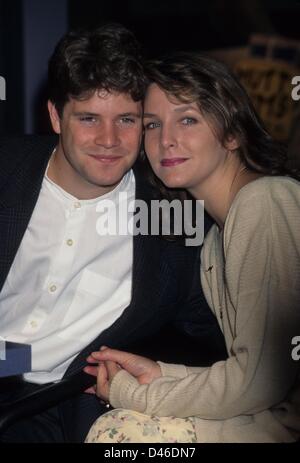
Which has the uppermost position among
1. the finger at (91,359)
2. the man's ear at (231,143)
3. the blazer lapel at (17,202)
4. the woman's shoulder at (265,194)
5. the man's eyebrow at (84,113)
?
the man's eyebrow at (84,113)

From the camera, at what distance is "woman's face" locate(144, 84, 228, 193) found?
161 cm

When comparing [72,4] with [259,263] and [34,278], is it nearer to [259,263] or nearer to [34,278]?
[34,278]

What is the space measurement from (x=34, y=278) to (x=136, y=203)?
355 mm

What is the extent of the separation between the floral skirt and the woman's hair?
0.64 m

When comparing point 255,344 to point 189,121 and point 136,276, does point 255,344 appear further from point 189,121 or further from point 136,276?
point 189,121

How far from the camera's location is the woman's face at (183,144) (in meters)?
1.61

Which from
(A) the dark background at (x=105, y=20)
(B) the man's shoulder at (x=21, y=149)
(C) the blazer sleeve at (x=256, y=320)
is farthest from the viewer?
(A) the dark background at (x=105, y=20)

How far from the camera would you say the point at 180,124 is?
1627 millimetres

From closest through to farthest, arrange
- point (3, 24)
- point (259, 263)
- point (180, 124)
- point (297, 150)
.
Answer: point (259, 263)
point (180, 124)
point (3, 24)
point (297, 150)

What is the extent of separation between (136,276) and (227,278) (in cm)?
36

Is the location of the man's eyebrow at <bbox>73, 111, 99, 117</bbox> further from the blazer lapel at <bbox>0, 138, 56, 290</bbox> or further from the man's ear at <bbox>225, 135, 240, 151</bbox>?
the man's ear at <bbox>225, 135, 240, 151</bbox>

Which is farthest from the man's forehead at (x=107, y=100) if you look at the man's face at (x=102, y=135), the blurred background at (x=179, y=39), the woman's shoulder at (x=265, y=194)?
the blurred background at (x=179, y=39)

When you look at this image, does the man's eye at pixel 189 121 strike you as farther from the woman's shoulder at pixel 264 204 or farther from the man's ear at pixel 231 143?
the woman's shoulder at pixel 264 204

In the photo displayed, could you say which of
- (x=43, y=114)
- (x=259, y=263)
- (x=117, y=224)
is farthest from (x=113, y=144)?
(x=43, y=114)
